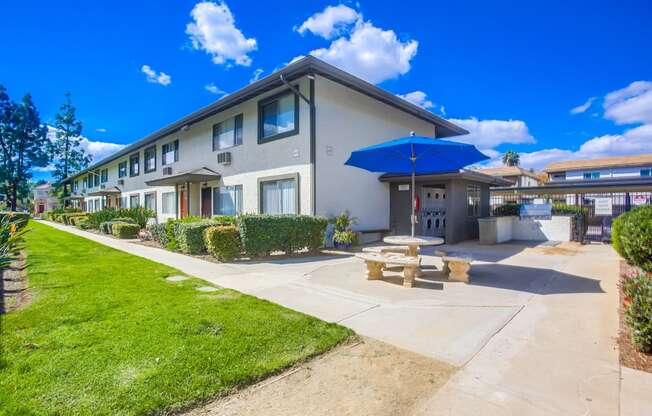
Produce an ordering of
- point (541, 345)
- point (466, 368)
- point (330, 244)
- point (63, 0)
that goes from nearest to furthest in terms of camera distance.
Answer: point (466, 368)
point (541, 345)
point (63, 0)
point (330, 244)

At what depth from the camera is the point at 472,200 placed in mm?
13602

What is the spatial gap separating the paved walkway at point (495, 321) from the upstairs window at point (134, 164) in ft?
61.1

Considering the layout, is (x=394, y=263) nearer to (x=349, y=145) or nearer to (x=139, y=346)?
(x=139, y=346)

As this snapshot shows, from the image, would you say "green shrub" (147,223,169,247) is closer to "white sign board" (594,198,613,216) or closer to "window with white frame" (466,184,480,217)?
"window with white frame" (466,184,480,217)

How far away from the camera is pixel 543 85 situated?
15.1 metres

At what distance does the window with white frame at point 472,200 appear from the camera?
43.0ft

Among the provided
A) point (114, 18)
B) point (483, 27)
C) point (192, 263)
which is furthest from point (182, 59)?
Result: point (483, 27)

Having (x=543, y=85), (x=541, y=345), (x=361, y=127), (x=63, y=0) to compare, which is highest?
(x=63, y=0)

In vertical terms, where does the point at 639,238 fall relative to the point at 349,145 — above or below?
below

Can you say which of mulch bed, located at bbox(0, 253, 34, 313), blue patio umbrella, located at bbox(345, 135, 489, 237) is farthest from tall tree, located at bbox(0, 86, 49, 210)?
blue patio umbrella, located at bbox(345, 135, 489, 237)

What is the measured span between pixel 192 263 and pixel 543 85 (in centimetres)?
1687

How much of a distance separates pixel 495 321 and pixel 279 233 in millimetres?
5950

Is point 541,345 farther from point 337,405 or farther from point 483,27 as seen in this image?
point 483,27

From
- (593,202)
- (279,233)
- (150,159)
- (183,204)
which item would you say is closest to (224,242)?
(279,233)
